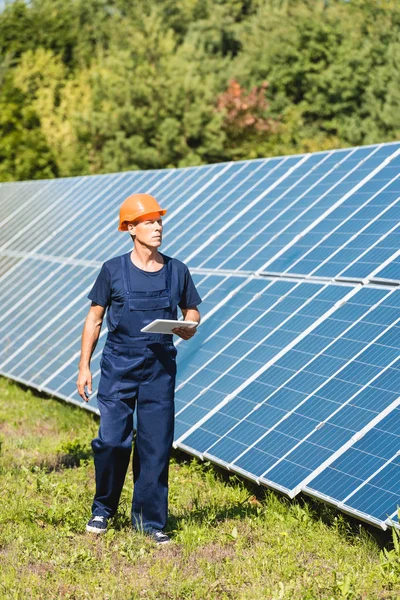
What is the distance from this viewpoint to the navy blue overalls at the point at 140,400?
24.7 feet

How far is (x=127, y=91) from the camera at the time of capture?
47.2m

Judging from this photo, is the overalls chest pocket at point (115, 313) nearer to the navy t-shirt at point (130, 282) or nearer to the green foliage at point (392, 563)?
the navy t-shirt at point (130, 282)

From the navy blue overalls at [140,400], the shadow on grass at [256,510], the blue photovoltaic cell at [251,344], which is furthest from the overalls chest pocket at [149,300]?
the blue photovoltaic cell at [251,344]

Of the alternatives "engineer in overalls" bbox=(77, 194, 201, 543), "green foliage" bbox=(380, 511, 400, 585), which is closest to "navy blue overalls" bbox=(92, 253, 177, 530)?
"engineer in overalls" bbox=(77, 194, 201, 543)

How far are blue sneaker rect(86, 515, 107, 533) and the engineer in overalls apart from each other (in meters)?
0.29

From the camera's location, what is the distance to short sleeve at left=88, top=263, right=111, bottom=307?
753 cm

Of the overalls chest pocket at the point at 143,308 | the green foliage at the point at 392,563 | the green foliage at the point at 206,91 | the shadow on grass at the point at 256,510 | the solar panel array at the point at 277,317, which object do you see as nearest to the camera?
the green foliage at the point at 392,563

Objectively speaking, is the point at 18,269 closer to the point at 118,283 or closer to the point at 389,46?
the point at 118,283

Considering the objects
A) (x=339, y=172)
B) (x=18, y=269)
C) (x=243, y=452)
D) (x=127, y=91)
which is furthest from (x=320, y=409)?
(x=127, y=91)

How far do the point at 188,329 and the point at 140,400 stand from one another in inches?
25.4

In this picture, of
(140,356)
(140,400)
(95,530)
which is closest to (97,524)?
(95,530)

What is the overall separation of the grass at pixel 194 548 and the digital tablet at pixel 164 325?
1.58 meters

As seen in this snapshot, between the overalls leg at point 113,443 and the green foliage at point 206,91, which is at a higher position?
the overalls leg at point 113,443

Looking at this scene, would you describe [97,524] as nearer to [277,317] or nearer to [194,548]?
[194,548]
